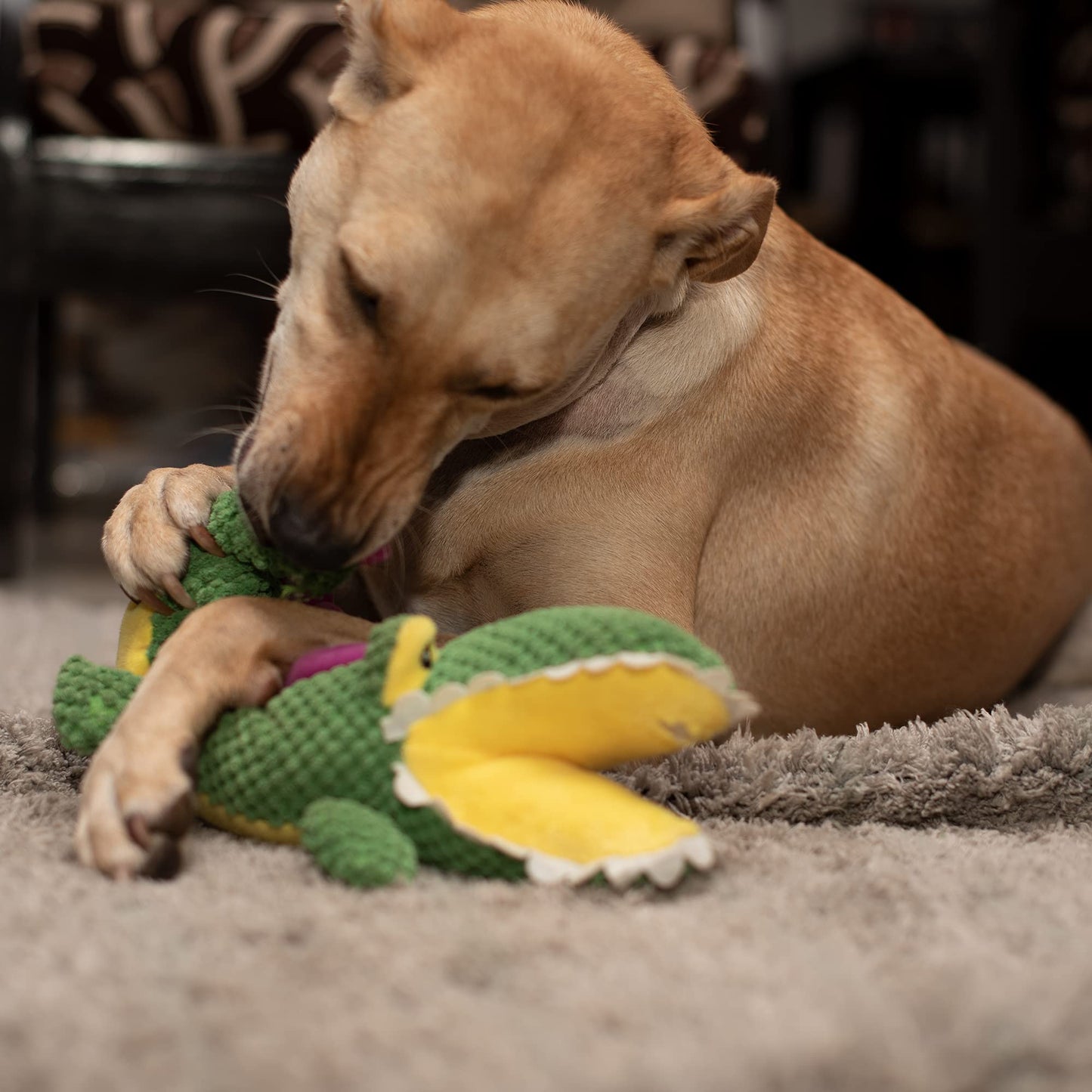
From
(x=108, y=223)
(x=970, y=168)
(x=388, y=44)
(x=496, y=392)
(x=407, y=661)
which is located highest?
(x=388, y=44)

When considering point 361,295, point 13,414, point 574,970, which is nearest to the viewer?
point 574,970

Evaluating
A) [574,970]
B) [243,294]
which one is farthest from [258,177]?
[574,970]

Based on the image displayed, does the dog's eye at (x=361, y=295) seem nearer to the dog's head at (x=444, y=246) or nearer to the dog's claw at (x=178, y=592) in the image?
the dog's head at (x=444, y=246)

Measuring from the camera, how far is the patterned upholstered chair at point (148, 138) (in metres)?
2.84

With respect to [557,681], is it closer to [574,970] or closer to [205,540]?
[574,970]

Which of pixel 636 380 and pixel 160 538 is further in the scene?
pixel 636 380

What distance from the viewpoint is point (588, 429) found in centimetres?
158

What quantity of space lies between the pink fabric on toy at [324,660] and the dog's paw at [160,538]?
0.19m

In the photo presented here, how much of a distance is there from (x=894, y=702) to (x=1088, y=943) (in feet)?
2.68

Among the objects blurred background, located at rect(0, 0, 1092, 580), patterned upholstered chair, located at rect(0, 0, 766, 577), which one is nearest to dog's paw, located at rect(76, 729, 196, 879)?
blurred background, located at rect(0, 0, 1092, 580)

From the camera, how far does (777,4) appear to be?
386cm

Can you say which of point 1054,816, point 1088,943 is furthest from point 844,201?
point 1088,943

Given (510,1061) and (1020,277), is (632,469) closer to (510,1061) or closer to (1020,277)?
(510,1061)

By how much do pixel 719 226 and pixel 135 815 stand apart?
0.87 m
